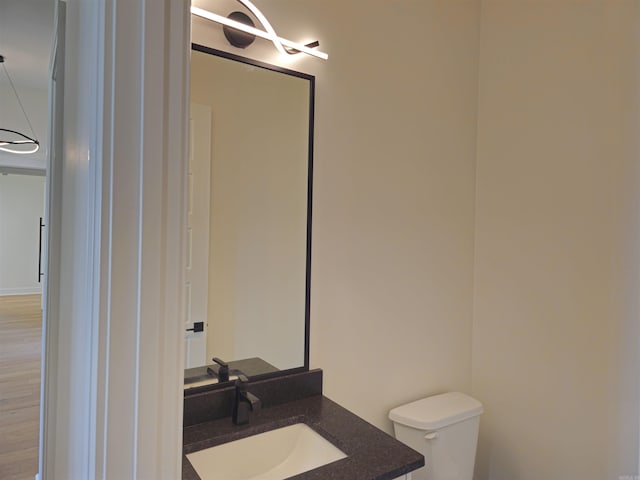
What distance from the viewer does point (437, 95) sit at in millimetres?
1810

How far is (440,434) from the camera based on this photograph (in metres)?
1.54

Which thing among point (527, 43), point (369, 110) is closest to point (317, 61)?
point (369, 110)

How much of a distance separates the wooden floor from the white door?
1.60 meters

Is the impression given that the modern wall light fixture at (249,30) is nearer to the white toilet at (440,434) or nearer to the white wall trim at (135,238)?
the white wall trim at (135,238)

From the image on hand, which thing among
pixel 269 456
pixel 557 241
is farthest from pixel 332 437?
pixel 557 241

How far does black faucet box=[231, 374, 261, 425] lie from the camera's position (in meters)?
1.24

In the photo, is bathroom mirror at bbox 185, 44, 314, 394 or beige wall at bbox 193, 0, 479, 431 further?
beige wall at bbox 193, 0, 479, 431

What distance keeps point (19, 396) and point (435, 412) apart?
119 inches

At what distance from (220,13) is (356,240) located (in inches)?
36.4

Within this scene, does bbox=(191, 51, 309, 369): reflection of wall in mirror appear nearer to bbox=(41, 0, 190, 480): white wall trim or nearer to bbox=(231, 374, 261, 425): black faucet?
bbox=(231, 374, 261, 425): black faucet

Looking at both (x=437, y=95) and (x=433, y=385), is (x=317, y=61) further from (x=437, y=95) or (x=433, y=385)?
(x=433, y=385)

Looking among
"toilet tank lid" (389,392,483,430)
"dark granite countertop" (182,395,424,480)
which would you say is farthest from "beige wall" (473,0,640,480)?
"dark granite countertop" (182,395,424,480)

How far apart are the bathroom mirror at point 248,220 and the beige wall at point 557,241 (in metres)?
1.01

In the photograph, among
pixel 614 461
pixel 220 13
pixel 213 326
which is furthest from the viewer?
pixel 614 461
